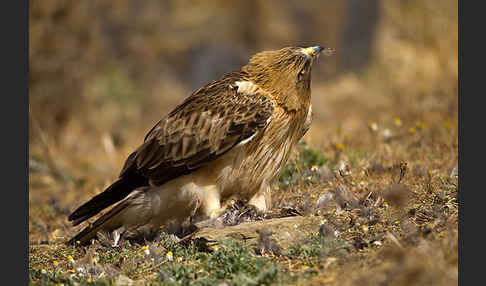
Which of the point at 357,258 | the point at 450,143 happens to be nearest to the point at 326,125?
the point at 450,143

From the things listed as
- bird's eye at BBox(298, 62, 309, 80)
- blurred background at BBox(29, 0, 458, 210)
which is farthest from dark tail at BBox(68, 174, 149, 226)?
blurred background at BBox(29, 0, 458, 210)

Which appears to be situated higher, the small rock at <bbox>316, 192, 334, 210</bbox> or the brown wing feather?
the brown wing feather

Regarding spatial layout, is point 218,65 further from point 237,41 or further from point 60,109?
point 60,109

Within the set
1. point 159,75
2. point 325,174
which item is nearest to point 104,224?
point 325,174

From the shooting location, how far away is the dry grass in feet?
11.0

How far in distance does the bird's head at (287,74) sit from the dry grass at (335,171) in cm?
81

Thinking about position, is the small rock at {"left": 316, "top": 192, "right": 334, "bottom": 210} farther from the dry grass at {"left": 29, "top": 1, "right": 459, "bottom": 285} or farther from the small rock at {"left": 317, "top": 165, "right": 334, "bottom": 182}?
the small rock at {"left": 317, "top": 165, "right": 334, "bottom": 182}

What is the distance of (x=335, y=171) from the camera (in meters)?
5.21

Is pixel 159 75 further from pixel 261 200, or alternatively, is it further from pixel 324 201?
pixel 324 201

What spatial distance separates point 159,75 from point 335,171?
36.9 feet

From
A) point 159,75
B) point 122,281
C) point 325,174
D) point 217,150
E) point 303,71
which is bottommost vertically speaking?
point 159,75

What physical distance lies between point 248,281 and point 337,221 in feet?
3.45

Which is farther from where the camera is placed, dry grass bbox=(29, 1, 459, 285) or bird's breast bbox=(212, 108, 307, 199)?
bird's breast bbox=(212, 108, 307, 199)

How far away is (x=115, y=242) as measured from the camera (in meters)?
4.48
